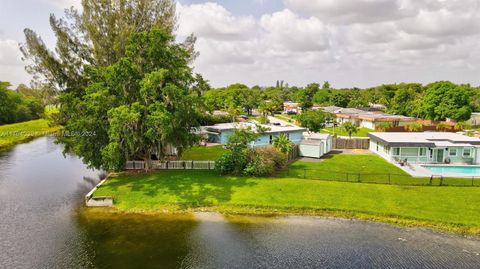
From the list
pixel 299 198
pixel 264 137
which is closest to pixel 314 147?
pixel 264 137

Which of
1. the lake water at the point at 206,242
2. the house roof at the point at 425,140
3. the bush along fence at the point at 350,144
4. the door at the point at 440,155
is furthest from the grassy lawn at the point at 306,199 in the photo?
the bush along fence at the point at 350,144

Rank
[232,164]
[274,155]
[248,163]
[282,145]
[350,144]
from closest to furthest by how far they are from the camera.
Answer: [248,163]
[232,164]
[274,155]
[282,145]
[350,144]

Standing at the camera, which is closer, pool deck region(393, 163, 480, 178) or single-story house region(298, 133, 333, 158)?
pool deck region(393, 163, 480, 178)

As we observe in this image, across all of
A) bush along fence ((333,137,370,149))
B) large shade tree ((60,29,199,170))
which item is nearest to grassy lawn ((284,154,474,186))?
bush along fence ((333,137,370,149))

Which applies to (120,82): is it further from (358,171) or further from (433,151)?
(433,151)

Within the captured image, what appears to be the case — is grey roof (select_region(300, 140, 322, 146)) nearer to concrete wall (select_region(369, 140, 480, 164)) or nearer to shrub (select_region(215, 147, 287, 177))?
concrete wall (select_region(369, 140, 480, 164))

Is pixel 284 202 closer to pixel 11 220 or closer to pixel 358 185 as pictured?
pixel 358 185

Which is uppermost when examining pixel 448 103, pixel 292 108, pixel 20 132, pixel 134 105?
pixel 134 105
